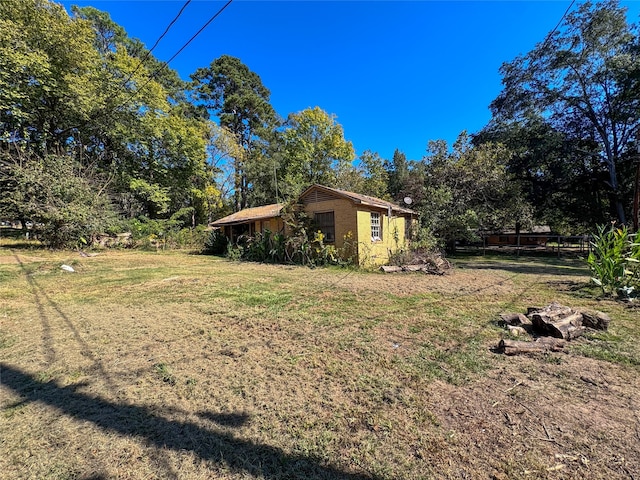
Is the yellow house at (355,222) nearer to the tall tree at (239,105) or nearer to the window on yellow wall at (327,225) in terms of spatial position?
the window on yellow wall at (327,225)

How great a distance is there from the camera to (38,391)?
285 centimetres

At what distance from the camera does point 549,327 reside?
4.11 meters

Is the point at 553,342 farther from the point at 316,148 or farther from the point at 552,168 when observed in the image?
the point at 316,148

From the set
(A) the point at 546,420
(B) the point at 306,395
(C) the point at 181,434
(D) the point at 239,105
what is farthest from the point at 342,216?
(D) the point at 239,105

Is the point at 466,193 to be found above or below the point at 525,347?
above

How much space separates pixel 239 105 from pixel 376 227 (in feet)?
75.4

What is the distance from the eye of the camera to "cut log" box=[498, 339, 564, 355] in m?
3.58

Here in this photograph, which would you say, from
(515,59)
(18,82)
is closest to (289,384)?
(18,82)

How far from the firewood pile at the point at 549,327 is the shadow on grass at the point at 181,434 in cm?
294

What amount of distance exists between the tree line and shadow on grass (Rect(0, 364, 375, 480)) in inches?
→ 512

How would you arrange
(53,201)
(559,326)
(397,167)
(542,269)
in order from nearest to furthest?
(559,326)
(542,269)
(53,201)
(397,167)

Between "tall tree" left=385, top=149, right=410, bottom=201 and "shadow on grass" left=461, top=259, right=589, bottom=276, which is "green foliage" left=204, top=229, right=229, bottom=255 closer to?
"shadow on grass" left=461, top=259, right=589, bottom=276

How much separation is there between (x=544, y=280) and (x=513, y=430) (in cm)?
834

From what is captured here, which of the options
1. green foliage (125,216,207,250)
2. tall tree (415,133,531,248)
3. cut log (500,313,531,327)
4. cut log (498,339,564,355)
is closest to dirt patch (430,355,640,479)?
cut log (498,339,564,355)
